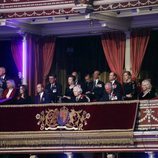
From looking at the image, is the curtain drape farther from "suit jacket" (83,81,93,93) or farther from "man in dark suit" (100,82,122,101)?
"man in dark suit" (100,82,122,101)

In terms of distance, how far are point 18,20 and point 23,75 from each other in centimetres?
178

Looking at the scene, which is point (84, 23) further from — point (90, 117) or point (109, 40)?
point (90, 117)

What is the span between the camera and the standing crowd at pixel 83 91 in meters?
19.6

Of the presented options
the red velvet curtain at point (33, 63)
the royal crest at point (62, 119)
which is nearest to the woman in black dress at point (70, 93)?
the royal crest at point (62, 119)

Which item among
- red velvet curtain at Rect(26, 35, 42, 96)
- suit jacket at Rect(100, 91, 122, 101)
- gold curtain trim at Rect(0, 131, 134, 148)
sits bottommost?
gold curtain trim at Rect(0, 131, 134, 148)

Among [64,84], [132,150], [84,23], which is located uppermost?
[84,23]

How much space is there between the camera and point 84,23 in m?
22.9

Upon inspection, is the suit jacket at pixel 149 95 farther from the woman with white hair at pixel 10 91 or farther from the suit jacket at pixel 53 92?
the woman with white hair at pixel 10 91

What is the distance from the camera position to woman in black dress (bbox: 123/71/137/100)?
19641mm

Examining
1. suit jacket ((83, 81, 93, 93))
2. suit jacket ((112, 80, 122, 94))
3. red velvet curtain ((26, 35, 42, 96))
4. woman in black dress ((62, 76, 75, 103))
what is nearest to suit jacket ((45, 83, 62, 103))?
woman in black dress ((62, 76, 75, 103))

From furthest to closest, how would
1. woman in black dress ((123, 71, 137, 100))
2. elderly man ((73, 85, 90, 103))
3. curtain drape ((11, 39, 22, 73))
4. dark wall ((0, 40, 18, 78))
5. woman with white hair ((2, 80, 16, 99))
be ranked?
dark wall ((0, 40, 18, 78)) → curtain drape ((11, 39, 22, 73)) → woman with white hair ((2, 80, 16, 99)) → elderly man ((73, 85, 90, 103)) → woman in black dress ((123, 71, 137, 100))

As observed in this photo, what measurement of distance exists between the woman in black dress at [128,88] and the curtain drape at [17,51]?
16.5 ft

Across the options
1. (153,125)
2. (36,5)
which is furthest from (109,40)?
(153,125)

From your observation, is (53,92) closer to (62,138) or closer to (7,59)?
(62,138)
